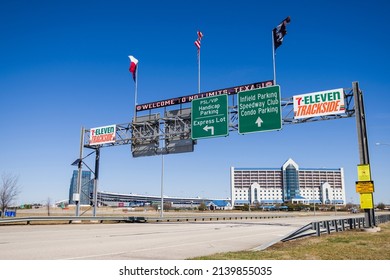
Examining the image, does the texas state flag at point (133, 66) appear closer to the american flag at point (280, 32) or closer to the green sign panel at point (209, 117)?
the green sign panel at point (209, 117)

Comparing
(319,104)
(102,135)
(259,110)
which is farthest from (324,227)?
(102,135)

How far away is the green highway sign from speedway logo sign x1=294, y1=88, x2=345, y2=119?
1490 millimetres

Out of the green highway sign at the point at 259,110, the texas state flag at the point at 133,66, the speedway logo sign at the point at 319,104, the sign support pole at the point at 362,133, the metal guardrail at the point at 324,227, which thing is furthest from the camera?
the texas state flag at the point at 133,66

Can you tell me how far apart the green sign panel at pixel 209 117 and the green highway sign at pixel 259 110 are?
4.61 ft

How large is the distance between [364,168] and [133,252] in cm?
1568

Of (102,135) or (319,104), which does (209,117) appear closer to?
(319,104)

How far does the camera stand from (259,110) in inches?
1030

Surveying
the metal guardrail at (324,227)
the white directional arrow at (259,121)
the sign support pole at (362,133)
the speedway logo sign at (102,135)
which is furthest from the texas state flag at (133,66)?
the metal guardrail at (324,227)

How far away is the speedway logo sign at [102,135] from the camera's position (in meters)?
35.0

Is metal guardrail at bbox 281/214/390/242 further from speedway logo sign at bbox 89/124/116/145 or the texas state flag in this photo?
the texas state flag

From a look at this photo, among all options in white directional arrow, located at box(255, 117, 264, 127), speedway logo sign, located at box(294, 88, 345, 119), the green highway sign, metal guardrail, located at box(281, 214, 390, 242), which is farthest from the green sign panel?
metal guardrail, located at box(281, 214, 390, 242)

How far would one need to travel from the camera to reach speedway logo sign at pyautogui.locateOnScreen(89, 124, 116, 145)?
3497 cm

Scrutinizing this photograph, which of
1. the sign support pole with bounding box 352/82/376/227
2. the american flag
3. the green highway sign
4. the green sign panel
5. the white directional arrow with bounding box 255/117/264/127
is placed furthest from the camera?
the american flag

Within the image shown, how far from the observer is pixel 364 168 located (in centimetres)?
2119
